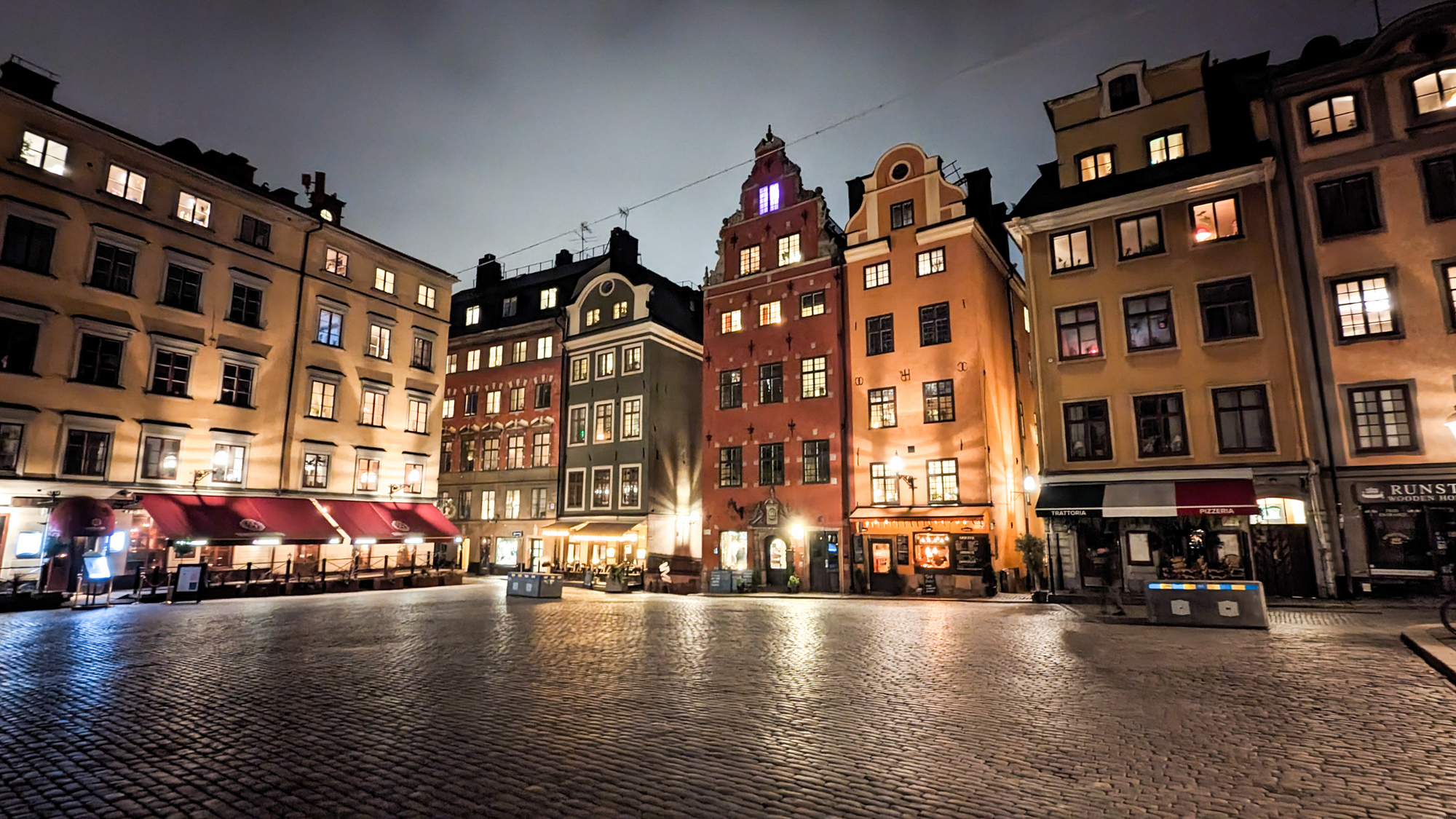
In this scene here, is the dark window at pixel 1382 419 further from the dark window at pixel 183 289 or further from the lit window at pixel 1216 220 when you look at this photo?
the dark window at pixel 183 289

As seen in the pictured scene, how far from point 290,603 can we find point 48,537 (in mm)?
8312

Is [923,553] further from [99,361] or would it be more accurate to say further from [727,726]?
[99,361]

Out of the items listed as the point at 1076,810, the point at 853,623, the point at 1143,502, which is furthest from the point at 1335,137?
the point at 1076,810

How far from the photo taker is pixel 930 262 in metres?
30.4

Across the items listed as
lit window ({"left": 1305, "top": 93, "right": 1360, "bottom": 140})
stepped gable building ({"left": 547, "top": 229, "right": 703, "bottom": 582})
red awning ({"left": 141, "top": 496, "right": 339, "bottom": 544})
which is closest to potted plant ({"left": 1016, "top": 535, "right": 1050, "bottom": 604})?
stepped gable building ({"left": 547, "top": 229, "right": 703, "bottom": 582})

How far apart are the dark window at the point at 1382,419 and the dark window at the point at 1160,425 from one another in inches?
169

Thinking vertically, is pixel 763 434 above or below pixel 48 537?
above

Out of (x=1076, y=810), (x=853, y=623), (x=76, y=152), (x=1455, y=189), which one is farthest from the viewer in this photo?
(x=76, y=152)

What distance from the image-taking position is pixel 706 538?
34625 millimetres

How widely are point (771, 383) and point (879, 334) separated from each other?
18.5 ft

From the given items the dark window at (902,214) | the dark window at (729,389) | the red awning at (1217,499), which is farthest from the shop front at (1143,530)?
the dark window at (729,389)

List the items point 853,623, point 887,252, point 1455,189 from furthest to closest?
point 887,252
point 1455,189
point 853,623

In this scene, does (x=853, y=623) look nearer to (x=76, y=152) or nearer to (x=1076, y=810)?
(x=1076, y=810)

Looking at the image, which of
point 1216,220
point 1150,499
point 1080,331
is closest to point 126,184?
point 1080,331
